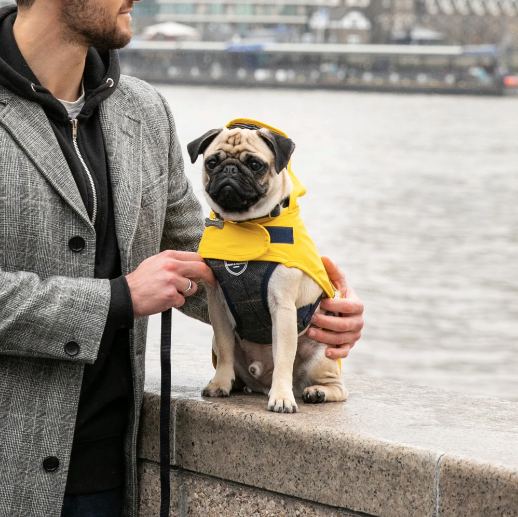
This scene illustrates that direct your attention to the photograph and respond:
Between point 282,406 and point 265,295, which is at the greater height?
point 265,295

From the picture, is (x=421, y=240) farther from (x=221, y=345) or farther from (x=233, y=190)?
(x=233, y=190)

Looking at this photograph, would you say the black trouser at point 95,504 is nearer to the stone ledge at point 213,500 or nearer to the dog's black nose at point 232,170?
the stone ledge at point 213,500

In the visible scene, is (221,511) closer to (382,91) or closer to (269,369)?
(269,369)

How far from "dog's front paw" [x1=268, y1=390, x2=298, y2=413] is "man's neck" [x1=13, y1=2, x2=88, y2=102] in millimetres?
932

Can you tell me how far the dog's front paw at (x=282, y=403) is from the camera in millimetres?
2379

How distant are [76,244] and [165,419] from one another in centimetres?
48

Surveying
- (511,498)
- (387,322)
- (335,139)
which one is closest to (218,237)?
(511,498)

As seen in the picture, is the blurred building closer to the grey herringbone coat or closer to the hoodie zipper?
the hoodie zipper

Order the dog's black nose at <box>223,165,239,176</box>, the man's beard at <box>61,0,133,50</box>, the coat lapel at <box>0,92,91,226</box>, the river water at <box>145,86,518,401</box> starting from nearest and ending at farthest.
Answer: the coat lapel at <box>0,92,91,226</box> < the man's beard at <box>61,0,133,50</box> < the dog's black nose at <box>223,165,239,176</box> < the river water at <box>145,86,518,401</box>

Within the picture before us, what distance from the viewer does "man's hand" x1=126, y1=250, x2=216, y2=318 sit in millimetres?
2119

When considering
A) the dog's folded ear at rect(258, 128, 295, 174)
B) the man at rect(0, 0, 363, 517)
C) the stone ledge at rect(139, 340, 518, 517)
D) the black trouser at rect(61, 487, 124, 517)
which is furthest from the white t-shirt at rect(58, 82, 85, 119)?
the black trouser at rect(61, 487, 124, 517)

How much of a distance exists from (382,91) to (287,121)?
108 feet

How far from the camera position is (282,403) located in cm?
239

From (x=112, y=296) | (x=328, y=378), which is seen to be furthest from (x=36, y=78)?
(x=328, y=378)
